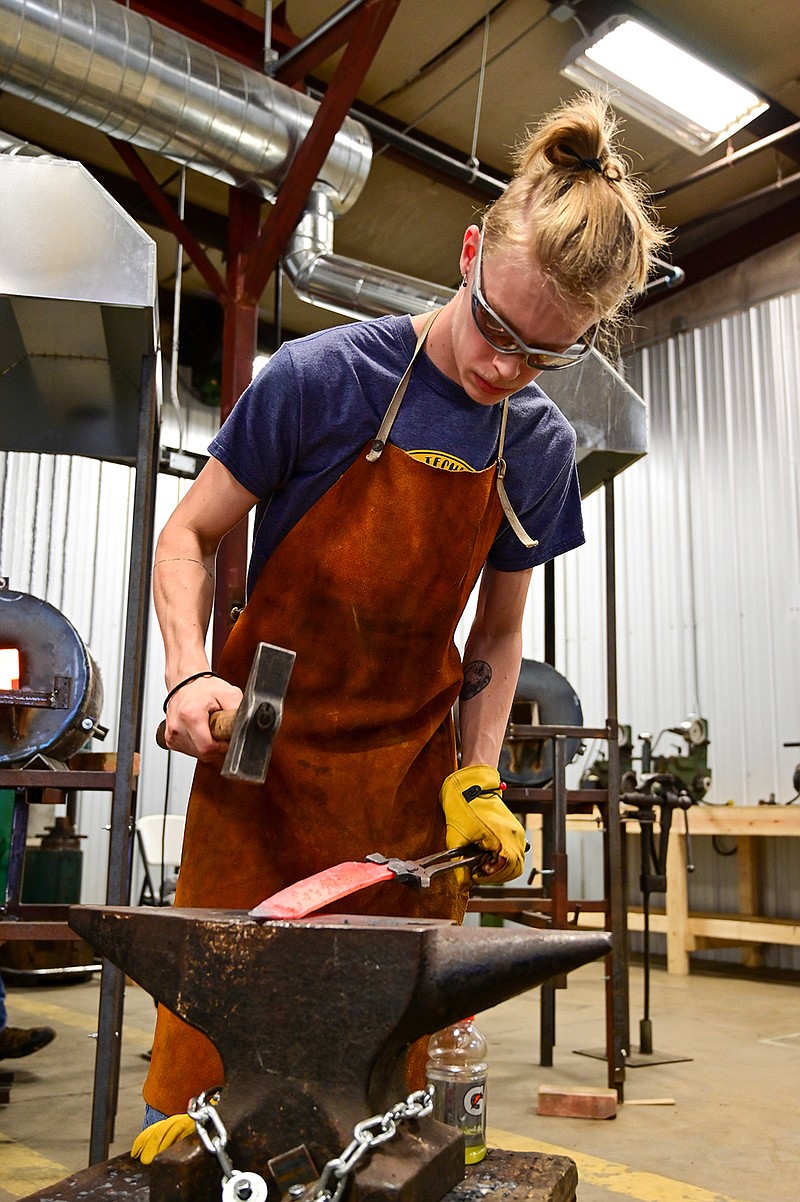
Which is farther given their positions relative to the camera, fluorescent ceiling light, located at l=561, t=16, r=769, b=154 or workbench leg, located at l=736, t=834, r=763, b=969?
workbench leg, located at l=736, t=834, r=763, b=969

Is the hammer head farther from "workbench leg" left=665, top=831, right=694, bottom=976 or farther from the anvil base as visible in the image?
"workbench leg" left=665, top=831, right=694, bottom=976

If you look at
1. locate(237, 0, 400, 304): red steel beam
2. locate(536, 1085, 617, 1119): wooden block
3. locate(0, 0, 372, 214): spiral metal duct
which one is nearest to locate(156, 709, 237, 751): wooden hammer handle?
locate(536, 1085, 617, 1119): wooden block

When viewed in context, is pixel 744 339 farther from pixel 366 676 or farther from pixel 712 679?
pixel 366 676

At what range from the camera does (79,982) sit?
555 centimetres

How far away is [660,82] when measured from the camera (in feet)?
16.9

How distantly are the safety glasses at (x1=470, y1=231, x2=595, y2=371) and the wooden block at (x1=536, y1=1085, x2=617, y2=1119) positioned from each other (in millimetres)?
2417

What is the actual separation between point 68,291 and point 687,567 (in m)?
5.13

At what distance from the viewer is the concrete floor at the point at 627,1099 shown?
2.48 meters

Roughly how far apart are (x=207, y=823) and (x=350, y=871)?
40cm

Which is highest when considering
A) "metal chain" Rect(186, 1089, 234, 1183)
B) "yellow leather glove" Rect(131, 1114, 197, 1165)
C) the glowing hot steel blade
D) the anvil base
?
the glowing hot steel blade

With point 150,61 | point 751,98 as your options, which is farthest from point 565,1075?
point 751,98

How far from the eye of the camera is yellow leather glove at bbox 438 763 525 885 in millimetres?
1426

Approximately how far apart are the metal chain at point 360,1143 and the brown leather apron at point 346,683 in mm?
445

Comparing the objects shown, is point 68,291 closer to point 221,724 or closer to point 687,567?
point 221,724
